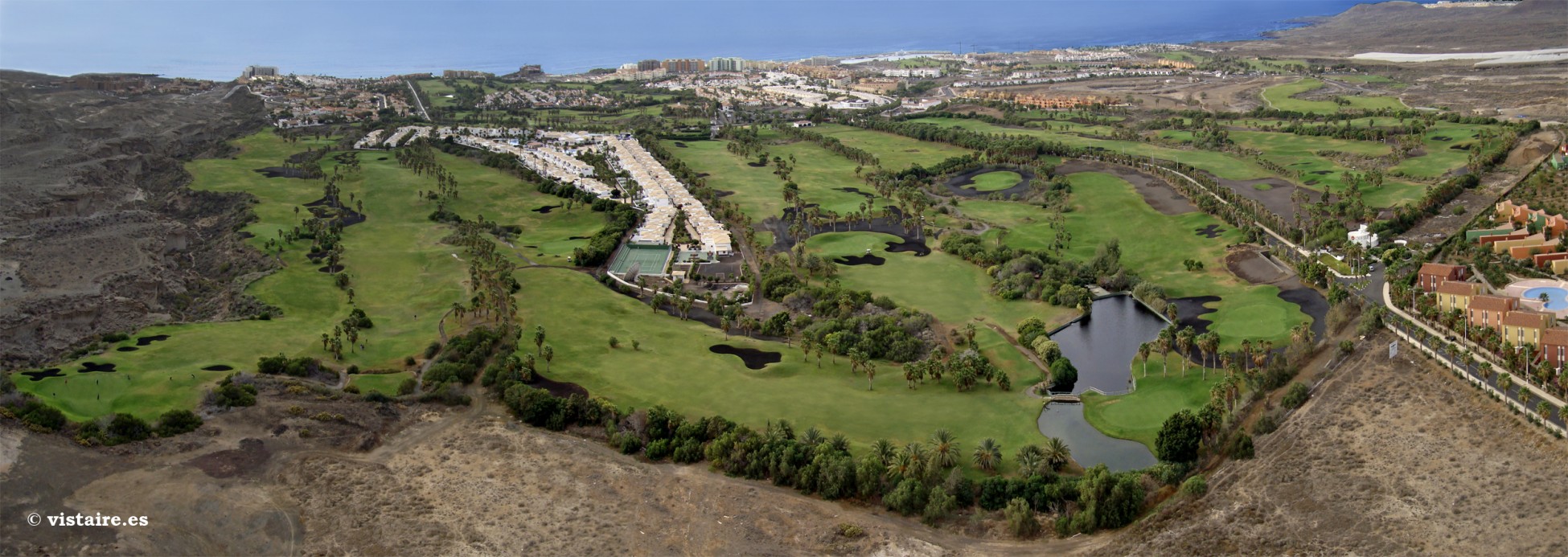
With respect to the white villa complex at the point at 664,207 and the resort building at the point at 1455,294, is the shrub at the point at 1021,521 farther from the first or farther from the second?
the white villa complex at the point at 664,207

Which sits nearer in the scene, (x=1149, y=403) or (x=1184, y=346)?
(x=1149, y=403)

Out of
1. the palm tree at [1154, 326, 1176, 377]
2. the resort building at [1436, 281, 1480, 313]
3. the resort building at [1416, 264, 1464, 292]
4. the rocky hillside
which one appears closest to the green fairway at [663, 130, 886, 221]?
the palm tree at [1154, 326, 1176, 377]

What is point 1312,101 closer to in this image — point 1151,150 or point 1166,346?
point 1151,150

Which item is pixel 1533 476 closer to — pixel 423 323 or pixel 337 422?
pixel 337 422

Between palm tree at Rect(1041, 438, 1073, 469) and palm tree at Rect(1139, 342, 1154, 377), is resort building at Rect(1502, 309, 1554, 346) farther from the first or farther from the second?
palm tree at Rect(1041, 438, 1073, 469)

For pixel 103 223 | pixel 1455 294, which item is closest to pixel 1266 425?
pixel 1455 294

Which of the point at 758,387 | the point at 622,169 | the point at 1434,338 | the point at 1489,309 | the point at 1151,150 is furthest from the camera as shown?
the point at 1151,150

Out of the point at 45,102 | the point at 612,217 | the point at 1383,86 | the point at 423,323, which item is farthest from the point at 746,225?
the point at 1383,86

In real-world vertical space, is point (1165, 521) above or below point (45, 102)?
below
